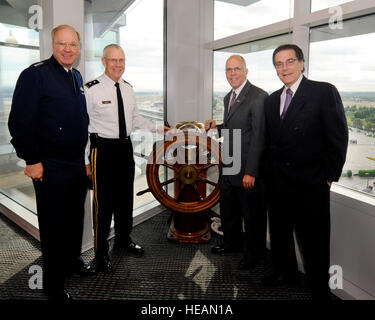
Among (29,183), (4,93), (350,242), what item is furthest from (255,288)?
(4,93)

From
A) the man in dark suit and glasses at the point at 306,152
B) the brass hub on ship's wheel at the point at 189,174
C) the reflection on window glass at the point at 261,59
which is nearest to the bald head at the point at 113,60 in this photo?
the brass hub on ship's wheel at the point at 189,174

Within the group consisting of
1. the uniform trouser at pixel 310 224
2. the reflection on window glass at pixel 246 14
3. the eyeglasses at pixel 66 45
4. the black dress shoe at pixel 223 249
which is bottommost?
the black dress shoe at pixel 223 249

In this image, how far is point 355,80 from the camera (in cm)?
181

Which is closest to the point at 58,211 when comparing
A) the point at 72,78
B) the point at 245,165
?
the point at 72,78

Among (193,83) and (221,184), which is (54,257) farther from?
(193,83)

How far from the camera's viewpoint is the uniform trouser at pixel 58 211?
5.32 feet

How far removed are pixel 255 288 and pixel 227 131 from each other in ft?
3.08

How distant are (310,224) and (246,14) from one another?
1692 millimetres

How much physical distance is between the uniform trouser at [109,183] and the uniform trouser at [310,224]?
3.05 feet

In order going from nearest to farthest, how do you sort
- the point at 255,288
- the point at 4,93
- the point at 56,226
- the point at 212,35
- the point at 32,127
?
the point at 32,127 < the point at 56,226 < the point at 255,288 < the point at 212,35 < the point at 4,93


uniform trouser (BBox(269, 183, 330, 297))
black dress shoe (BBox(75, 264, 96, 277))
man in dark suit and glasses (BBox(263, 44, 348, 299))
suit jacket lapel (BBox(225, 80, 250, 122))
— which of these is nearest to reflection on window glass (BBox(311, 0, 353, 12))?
man in dark suit and glasses (BBox(263, 44, 348, 299))

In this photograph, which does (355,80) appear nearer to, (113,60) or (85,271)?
(113,60)

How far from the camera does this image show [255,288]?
1872mm

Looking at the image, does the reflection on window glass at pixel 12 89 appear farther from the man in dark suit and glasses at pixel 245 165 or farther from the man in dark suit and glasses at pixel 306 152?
the man in dark suit and glasses at pixel 306 152
